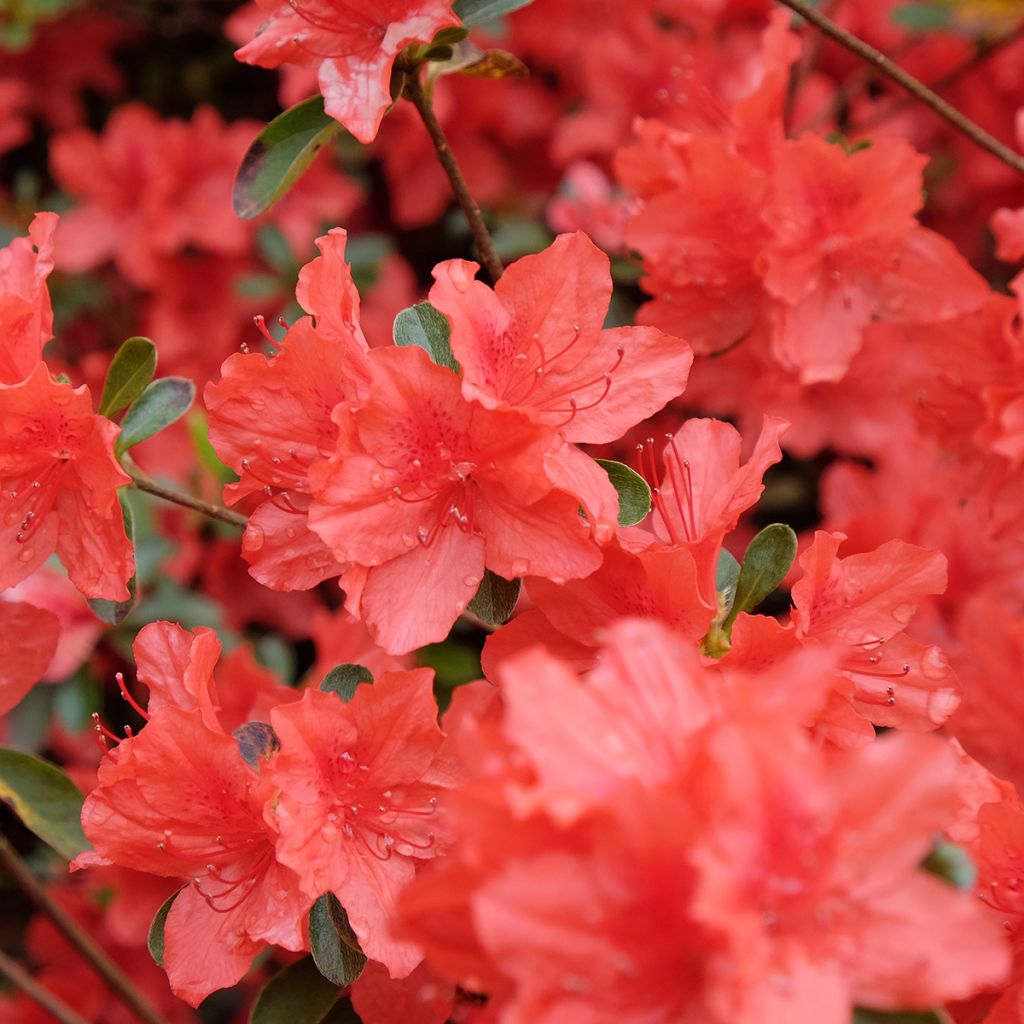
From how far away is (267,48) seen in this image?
1150 millimetres

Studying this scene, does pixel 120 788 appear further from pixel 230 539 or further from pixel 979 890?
pixel 230 539

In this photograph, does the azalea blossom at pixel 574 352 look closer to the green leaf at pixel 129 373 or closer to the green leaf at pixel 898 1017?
the green leaf at pixel 129 373

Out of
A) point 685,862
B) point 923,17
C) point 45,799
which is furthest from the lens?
point 923,17

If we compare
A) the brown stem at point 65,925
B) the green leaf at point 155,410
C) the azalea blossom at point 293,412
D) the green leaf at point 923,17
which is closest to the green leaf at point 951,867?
the azalea blossom at point 293,412

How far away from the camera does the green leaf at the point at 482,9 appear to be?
1.16 m

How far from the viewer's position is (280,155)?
1202 millimetres

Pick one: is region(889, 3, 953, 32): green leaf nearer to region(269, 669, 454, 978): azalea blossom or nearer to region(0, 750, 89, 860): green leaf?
region(269, 669, 454, 978): azalea blossom

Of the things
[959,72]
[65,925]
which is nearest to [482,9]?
[65,925]

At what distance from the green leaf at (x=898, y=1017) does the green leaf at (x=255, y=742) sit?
0.49 m

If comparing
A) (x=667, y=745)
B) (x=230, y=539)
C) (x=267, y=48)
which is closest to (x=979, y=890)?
(x=667, y=745)

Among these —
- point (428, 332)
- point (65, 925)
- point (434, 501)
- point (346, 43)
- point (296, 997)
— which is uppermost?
point (346, 43)

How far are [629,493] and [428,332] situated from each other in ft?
0.68

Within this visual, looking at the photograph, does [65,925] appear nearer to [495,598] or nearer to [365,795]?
[365,795]

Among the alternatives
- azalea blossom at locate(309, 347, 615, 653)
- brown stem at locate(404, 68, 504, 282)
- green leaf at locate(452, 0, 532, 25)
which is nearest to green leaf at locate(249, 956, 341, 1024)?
azalea blossom at locate(309, 347, 615, 653)
